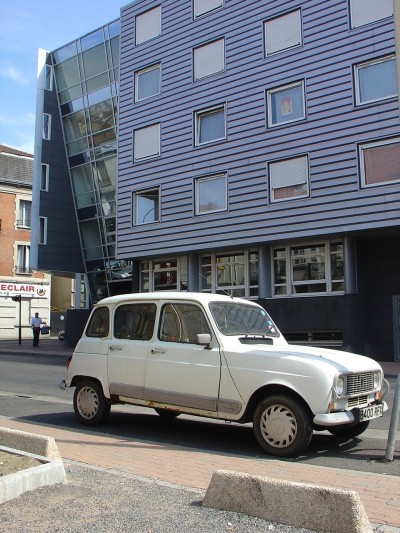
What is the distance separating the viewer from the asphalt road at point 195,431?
614 cm

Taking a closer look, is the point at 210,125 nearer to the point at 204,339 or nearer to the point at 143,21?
the point at 143,21

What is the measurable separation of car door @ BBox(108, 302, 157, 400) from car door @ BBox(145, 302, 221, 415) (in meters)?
0.14

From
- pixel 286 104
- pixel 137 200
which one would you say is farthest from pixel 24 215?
pixel 286 104

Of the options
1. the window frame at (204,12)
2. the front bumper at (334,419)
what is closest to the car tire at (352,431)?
the front bumper at (334,419)

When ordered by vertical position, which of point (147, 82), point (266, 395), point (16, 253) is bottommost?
point (266, 395)

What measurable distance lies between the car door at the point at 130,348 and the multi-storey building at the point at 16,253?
121ft

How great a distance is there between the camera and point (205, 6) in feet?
73.9

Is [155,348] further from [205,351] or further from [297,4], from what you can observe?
[297,4]

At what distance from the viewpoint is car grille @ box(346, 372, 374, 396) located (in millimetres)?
6041

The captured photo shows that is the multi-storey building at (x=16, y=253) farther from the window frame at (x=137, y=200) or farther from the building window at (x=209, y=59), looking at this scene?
the building window at (x=209, y=59)

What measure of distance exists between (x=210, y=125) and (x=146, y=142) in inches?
136

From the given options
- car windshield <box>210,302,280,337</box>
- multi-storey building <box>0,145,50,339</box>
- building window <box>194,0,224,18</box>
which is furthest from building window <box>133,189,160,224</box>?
multi-storey building <box>0,145,50,339</box>

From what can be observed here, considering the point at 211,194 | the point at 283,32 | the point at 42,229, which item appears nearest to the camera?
the point at 283,32

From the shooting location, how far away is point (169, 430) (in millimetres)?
7781
